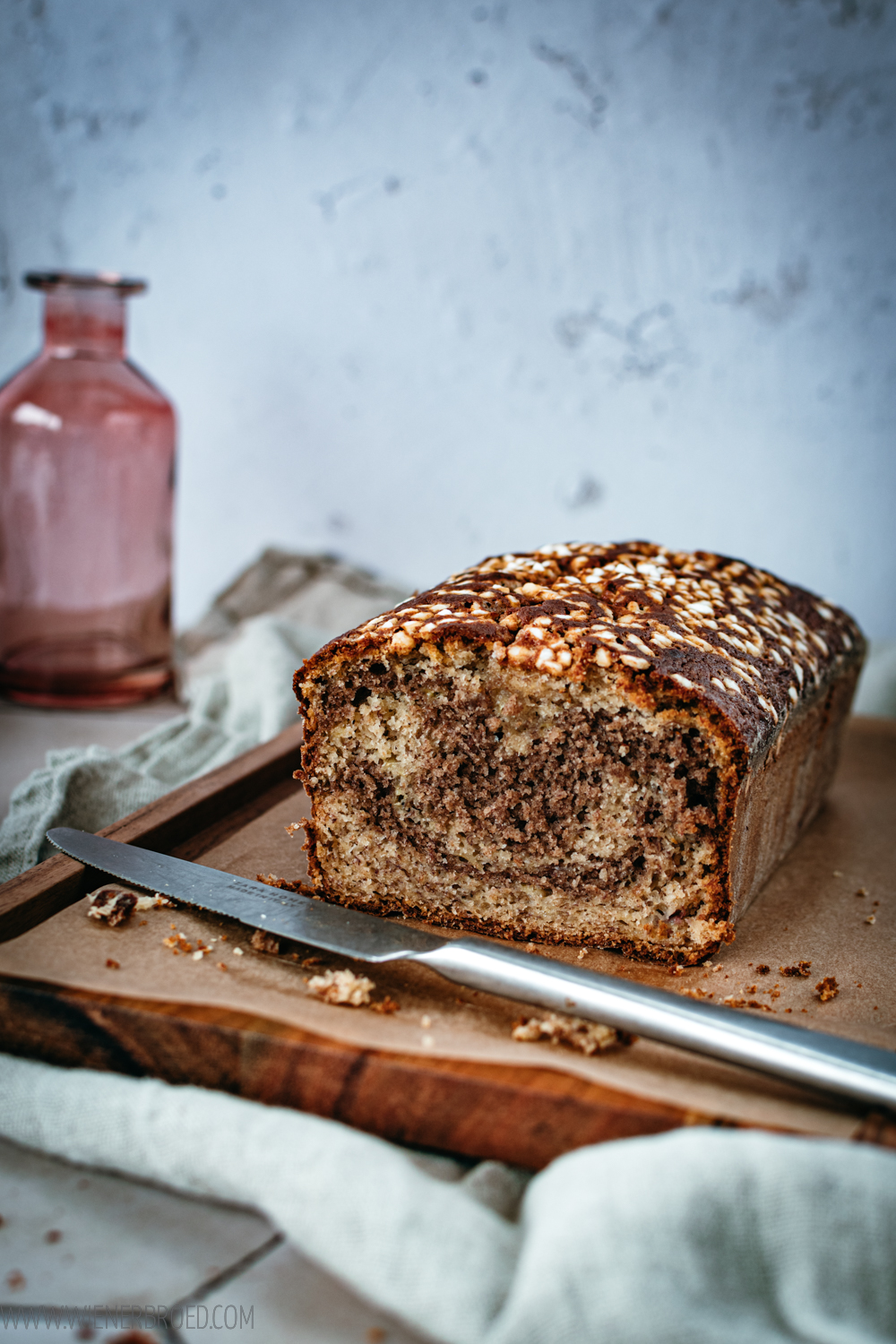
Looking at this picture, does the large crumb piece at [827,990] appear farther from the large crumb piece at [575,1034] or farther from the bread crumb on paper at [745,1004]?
the large crumb piece at [575,1034]

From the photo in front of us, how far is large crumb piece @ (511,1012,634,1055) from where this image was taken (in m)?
1.49

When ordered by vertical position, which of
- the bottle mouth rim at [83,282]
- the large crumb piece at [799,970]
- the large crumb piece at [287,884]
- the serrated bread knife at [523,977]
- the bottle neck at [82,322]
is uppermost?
the bottle mouth rim at [83,282]

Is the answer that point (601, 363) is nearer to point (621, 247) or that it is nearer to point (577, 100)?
point (621, 247)

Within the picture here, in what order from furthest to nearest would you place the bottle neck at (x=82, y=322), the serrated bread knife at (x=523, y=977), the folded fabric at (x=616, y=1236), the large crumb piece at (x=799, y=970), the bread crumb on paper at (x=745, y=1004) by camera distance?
the bottle neck at (x=82, y=322) < the large crumb piece at (x=799, y=970) < the bread crumb on paper at (x=745, y=1004) < the serrated bread knife at (x=523, y=977) < the folded fabric at (x=616, y=1236)

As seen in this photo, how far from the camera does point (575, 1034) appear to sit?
1.51 metres

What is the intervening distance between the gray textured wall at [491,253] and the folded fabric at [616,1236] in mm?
2456

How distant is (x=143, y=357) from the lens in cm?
380

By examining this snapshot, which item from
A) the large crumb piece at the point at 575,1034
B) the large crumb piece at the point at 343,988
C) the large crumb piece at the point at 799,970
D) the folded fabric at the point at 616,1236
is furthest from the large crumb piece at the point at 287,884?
the large crumb piece at the point at 799,970

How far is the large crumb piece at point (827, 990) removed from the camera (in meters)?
1.73

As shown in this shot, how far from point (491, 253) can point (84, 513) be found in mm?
1403

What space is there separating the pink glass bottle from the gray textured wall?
774mm

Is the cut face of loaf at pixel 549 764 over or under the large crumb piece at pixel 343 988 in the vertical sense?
over

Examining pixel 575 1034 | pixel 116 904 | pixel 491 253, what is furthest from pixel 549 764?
pixel 491 253

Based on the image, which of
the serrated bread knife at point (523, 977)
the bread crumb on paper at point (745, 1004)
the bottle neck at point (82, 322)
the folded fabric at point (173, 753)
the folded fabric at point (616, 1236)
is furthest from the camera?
the bottle neck at point (82, 322)
